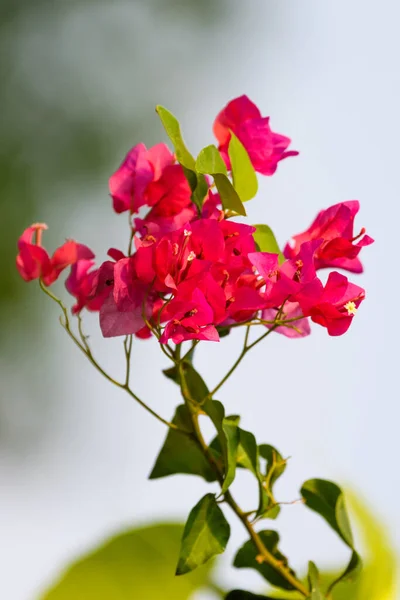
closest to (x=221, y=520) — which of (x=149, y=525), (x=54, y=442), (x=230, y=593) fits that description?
(x=230, y=593)

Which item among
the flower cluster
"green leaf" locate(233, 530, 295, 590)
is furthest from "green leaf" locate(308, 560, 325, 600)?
the flower cluster

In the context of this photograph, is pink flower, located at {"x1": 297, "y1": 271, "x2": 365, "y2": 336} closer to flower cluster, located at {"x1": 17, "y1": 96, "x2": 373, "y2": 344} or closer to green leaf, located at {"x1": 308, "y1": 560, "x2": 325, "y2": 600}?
flower cluster, located at {"x1": 17, "y1": 96, "x2": 373, "y2": 344}

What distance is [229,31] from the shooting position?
1.82m

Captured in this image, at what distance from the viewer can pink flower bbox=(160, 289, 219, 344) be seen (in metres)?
0.35

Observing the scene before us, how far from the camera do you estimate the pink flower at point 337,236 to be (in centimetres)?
39

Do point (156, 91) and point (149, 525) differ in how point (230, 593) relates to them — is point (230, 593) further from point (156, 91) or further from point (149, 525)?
point (156, 91)

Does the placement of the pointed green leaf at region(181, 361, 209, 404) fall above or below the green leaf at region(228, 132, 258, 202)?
below

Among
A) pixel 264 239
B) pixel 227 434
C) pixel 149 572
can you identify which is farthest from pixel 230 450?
pixel 149 572

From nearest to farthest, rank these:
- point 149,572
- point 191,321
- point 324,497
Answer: point 191,321 → point 324,497 → point 149,572

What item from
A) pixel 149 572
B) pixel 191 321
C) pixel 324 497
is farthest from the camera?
pixel 149 572

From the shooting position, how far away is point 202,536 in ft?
1.24

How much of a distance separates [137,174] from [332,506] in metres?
0.22

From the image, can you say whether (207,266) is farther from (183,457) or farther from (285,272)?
(183,457)

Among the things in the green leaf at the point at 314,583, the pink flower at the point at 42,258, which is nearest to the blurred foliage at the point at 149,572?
the green leaf at the point at 314,583
